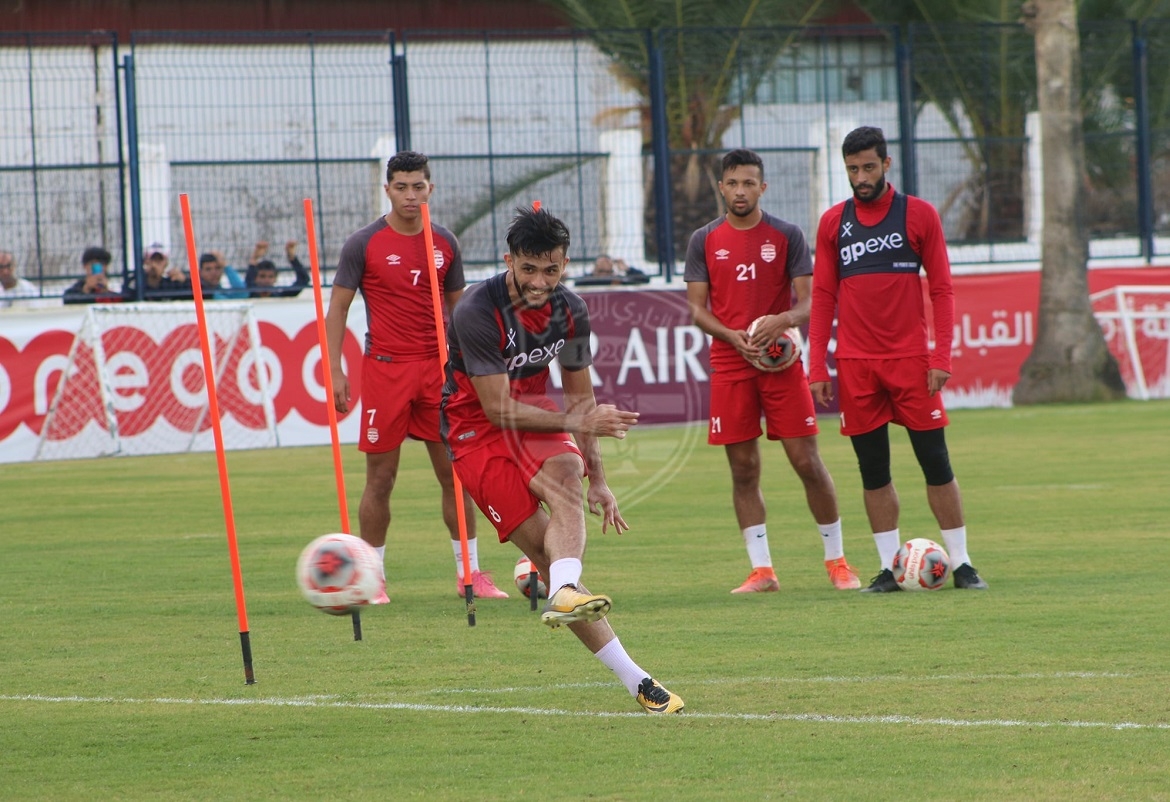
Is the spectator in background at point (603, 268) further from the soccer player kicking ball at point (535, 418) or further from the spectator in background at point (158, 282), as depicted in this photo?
the soccer player kicking ball at point (535, 418)

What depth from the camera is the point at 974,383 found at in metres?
23.7

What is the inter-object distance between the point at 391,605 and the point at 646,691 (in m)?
3.29

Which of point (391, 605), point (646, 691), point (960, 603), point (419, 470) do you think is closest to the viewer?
point (646, 691)

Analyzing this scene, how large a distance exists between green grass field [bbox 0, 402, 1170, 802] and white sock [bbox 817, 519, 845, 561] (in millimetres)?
268

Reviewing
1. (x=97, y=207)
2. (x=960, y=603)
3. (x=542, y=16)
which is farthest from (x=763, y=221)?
(x=542, y=16)

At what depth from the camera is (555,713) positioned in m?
6.46

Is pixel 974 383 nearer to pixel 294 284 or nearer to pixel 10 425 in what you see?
pixel 294 284

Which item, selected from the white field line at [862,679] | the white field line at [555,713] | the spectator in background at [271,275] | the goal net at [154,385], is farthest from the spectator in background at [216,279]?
the white field line at [862,679]

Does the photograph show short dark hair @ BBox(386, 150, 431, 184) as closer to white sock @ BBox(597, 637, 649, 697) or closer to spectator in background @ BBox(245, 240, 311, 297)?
white sock @ BBox(597, 637, 649, 697)

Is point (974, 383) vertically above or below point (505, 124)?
below

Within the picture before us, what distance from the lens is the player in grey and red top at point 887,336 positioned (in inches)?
367

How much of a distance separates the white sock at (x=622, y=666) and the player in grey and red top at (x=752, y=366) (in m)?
3.30

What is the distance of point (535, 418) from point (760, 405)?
3.47 m

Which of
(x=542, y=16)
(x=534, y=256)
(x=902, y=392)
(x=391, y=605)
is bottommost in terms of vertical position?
(x=391, y=605)
